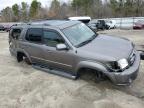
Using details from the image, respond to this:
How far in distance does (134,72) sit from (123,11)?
43206mm

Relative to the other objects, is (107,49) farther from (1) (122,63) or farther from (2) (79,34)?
(2) (79,34)

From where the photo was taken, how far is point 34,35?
7285 millimetres

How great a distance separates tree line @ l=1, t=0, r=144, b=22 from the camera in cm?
4669

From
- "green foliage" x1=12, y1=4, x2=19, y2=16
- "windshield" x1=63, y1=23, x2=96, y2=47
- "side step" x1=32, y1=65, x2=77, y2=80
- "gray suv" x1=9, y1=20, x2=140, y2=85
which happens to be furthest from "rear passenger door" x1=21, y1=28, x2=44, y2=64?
"green foliage" x1=12, y1=4, x2=19, y2=16

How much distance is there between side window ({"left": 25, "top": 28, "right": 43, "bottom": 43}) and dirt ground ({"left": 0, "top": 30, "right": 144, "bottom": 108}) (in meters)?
1.09

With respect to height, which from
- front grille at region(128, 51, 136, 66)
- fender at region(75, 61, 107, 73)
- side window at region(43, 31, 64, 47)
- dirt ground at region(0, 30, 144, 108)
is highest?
side window at region(43, 31, 64, 47)

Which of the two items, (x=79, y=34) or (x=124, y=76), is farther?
(x=79, y=34)

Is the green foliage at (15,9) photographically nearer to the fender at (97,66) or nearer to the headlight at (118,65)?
the fender at (97,66)

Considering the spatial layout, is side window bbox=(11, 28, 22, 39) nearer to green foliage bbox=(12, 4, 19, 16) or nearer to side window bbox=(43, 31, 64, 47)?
side window bbox=(43, 31, 64, 47)

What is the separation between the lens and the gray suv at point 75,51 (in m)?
5.36

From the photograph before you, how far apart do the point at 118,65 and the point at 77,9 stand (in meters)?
46.2

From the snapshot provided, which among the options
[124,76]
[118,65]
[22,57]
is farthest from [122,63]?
[22,57]

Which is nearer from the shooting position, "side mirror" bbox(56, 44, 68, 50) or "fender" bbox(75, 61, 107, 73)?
"fender" bbox(75, 61, 107, 73)

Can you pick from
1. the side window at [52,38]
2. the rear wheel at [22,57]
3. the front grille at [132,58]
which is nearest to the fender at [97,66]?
the front grille at [132,58]
